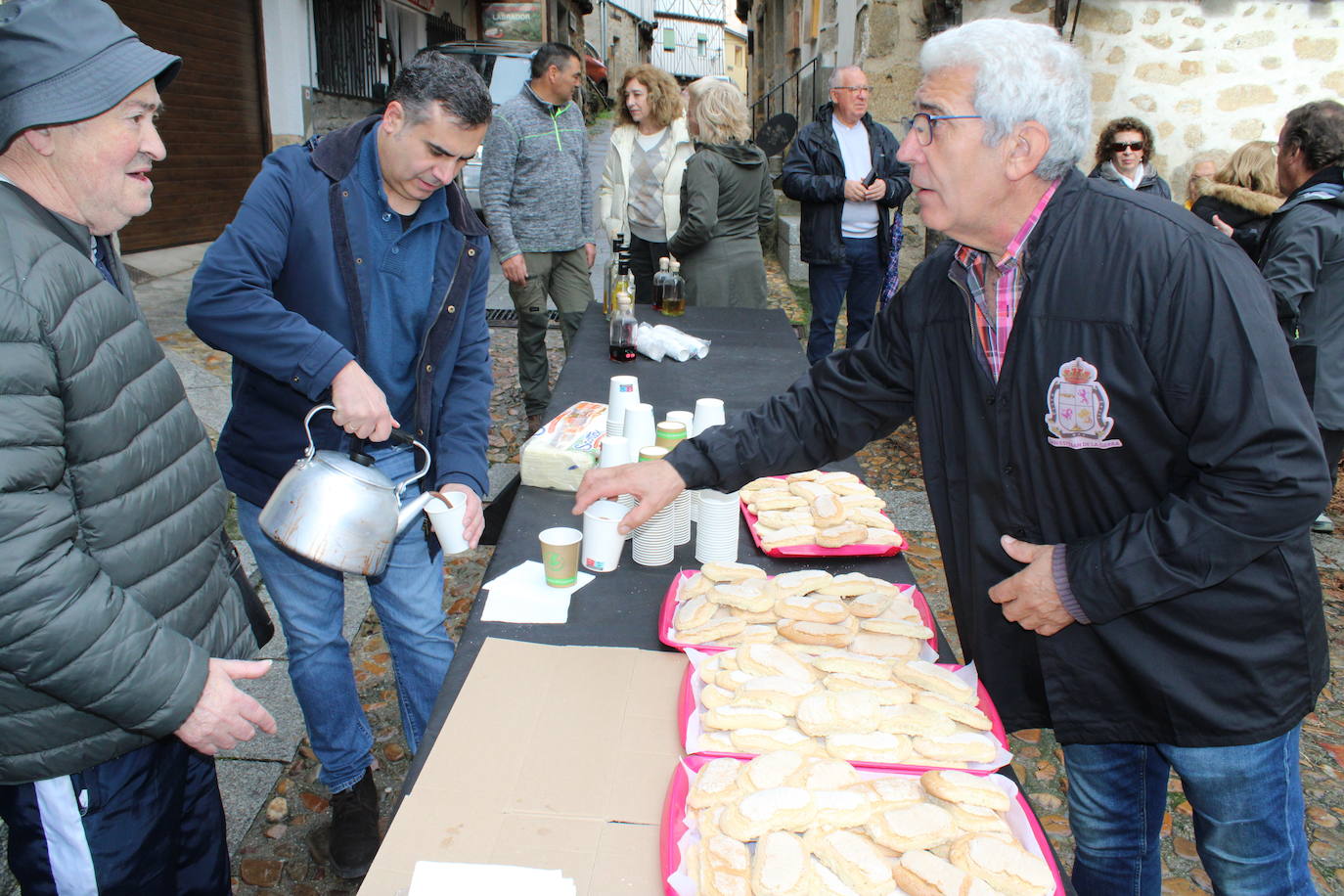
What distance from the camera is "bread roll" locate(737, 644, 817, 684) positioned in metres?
1.59

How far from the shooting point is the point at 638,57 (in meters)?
43.9

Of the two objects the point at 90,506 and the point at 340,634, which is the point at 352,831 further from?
the point at 90,506

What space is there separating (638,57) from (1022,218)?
46.0m

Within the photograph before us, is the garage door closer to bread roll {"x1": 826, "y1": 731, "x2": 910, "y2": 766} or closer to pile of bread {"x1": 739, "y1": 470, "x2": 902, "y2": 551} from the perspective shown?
pile of bread {"x1": 739, "y1": 470, "x2": 902, "y2": 551}

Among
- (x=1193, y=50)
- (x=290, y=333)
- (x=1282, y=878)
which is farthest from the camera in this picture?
(x=1193, y=50)

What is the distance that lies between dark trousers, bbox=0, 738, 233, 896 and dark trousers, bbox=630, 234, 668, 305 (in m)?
4.45

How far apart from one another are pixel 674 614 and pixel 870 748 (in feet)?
1.73

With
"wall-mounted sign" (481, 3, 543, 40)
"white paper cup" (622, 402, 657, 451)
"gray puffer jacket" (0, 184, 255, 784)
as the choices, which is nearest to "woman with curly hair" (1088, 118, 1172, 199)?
"white paper cup" (622, 402, 657, 451)

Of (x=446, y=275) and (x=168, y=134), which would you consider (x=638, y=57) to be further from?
(x=446, y=275)

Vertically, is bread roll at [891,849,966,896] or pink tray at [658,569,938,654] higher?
pink tray at [658,569,938,654]

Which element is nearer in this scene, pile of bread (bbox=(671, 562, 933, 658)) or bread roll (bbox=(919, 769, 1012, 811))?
bread roll (bbox=(919, 769, 1012, 811))

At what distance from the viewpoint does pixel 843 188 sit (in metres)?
5.76

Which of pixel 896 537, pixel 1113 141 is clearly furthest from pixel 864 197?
pixel 896 537

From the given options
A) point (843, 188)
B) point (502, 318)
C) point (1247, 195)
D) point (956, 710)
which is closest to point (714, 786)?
point (956, 710)
